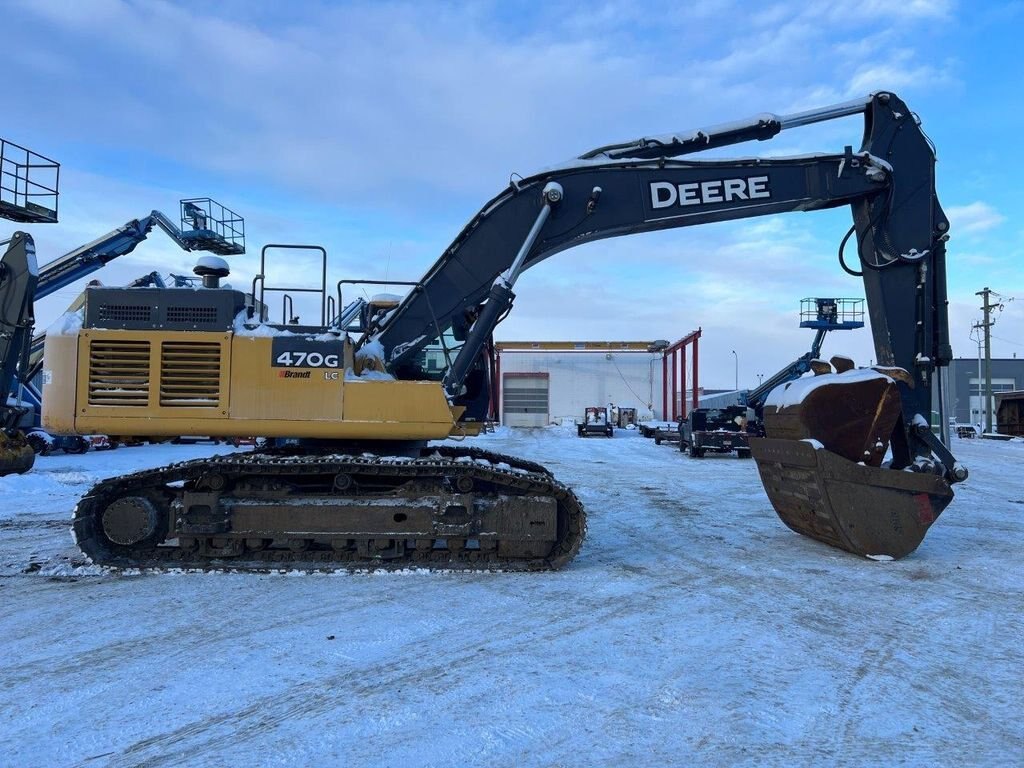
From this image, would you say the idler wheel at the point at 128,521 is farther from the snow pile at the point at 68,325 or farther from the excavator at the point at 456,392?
the snow pile at the point at 68,325

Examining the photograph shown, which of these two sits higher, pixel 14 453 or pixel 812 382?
pixel 812 382

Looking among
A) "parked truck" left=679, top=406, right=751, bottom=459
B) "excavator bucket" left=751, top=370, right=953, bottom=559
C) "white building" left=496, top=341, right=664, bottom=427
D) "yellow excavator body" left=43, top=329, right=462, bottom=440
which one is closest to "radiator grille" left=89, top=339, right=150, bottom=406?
"yellow excavator body" left=43, top=329, right=462, bottom=440

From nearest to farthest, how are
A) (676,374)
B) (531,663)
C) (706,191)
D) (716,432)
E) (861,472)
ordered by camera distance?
(531,663)
(861,472)
(706,191)
(716,432)
(676,374)

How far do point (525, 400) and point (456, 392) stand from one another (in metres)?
48.8

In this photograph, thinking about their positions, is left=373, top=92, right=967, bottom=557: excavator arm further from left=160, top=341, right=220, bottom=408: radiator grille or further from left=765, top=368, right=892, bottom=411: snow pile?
left=160, top=341, right=220, bottom=408: radiator grille

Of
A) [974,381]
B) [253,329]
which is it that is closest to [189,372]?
[253,329]

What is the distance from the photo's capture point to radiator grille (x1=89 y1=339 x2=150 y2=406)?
612 centimetres

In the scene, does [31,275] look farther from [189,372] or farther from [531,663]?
[531,663]

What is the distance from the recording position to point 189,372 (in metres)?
6.17

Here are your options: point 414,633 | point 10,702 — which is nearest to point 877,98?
point 414,633

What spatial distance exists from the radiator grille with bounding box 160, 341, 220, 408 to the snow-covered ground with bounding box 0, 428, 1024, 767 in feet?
5.12

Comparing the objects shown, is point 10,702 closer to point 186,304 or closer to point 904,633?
point 186,304

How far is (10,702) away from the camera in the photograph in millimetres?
3607

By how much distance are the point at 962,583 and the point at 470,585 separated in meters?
4.20
